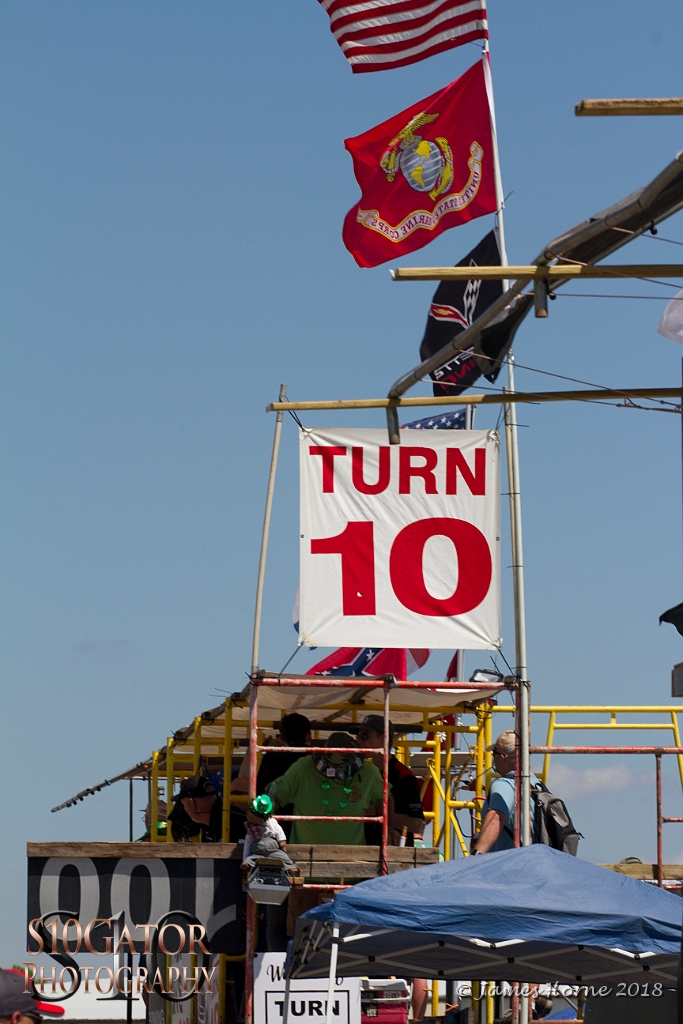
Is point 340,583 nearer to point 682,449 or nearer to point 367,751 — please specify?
point 367,751

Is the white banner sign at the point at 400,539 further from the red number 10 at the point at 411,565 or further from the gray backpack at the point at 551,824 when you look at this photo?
the gray backpack at the point at 551,824

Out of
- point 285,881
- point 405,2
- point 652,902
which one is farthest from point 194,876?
point 405,2

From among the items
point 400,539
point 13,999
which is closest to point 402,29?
point 400,539

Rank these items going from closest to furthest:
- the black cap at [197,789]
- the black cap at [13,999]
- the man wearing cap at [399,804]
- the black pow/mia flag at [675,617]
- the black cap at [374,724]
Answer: the black cap at [13,999] → the black pow/mia flag at [675,617] → the black cap at [374,724] → the man wearing cap at [399,804] → the black cap at [197,789]

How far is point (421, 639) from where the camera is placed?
13250 millimetres

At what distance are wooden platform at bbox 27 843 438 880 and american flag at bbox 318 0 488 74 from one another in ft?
29.1

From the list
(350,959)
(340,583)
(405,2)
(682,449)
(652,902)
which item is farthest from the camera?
(405,2)

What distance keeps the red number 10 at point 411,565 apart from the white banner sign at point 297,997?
2949 mm

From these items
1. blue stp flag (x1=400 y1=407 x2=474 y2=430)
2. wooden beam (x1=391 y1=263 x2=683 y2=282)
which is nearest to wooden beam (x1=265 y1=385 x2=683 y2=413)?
wooden beam (x1=391 y1=263 x2=683 y2=282)

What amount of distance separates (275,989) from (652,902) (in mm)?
3311

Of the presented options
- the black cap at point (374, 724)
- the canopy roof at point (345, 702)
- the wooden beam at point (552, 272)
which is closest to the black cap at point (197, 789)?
the canopy roof at point (345, 702)

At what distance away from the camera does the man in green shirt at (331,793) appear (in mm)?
12688

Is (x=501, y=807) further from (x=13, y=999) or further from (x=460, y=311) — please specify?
(x=13, y=999)

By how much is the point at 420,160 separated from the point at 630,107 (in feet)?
34.2
